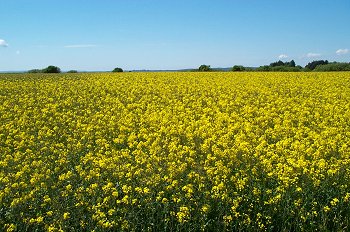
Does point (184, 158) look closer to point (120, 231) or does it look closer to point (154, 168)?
point (154, 168)

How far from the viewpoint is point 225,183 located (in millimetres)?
7723

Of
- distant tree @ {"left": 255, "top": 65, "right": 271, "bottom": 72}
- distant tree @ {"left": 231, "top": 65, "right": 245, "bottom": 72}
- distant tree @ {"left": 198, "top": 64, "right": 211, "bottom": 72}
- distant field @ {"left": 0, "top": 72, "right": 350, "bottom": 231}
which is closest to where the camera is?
distant field @ {"left": 0, "top": 72, "right": 350, "bottom": 231}

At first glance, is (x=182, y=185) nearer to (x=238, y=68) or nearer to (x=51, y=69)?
(x=238, y=68)

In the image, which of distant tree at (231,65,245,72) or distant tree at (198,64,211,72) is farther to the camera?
distant tree at (198,64,211,72)

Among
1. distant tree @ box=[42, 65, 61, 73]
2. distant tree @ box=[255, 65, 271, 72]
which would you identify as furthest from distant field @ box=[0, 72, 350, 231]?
distant tree @ box=[42, 65, 61, 73]

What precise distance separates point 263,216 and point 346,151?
340 centimetres

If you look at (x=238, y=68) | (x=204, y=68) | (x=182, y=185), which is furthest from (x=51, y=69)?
(x=182, y=185)

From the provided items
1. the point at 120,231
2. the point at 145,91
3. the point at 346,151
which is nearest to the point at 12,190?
the point at 120,231

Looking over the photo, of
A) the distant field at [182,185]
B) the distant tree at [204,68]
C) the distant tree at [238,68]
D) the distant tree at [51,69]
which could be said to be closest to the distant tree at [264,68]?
the distant tree at [238,68]

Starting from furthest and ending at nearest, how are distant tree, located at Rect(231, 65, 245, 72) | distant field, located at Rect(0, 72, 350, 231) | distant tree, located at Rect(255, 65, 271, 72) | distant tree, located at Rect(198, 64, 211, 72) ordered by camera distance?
distant tree, located at Rect(198, 64, 211, 72), distant tree, located at Rect(231, 65, 245, 72), distant tree, located at Rect(255, 65, 271, 72), distant field, located at Rect(0, 72, 350, 231)

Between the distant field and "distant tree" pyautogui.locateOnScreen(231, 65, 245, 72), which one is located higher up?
the distant field

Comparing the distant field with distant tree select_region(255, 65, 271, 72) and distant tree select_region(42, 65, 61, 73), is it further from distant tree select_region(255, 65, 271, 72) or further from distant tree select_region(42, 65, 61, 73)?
distant tree select_region(42, 65, 61, 73)

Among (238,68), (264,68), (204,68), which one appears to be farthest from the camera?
(204,68)

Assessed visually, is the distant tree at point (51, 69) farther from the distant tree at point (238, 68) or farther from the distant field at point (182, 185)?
the distant field at point (182, 185)
